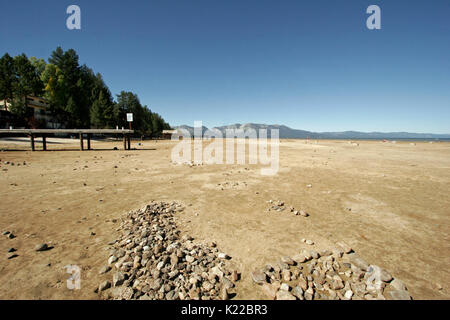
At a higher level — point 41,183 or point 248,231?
point 41,183

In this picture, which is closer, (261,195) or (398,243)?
(398,243)

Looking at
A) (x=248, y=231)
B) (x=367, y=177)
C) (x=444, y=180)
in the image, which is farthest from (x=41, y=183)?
(x=444, y=180)

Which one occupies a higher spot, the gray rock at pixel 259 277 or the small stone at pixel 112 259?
the small stone at pixel 112 259

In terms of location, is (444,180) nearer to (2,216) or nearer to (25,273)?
(25,273)

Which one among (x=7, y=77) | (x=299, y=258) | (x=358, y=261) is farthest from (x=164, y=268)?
(x=7, y=77)

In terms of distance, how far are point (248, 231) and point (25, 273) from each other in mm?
4683

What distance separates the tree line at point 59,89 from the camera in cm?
4312

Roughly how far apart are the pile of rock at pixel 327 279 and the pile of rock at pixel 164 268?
2.52ft

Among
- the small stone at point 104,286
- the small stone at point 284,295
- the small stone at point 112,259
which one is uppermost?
the small stone at point 112,259

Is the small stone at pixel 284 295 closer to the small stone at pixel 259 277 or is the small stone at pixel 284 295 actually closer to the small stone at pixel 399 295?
the small stone at pixel 259 277

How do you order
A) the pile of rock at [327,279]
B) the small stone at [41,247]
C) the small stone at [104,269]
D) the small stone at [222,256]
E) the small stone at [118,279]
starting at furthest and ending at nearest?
the small stone at [41,247]
the small stone at [222,256]
the small stone at [104,269]
the small stone at [118,279]
the pile of rock at [327,279]

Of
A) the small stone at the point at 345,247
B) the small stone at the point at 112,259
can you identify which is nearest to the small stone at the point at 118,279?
the small stone at the point at 112,259

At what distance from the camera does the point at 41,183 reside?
9219 mm

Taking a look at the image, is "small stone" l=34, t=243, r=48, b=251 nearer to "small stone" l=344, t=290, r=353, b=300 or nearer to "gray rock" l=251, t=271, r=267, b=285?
"gray rock" l=251, t=271, r=267, b=285
